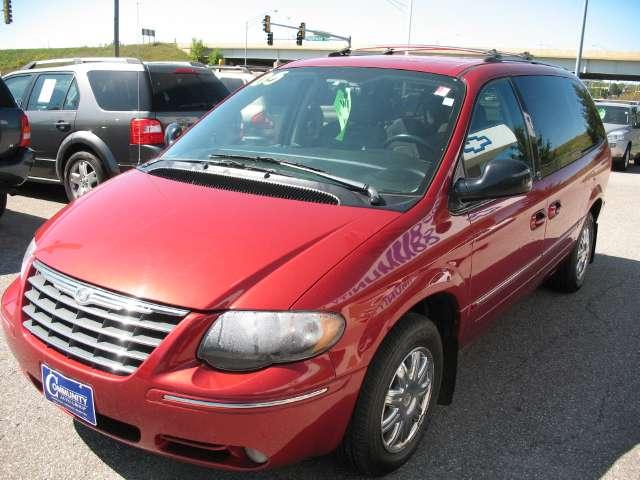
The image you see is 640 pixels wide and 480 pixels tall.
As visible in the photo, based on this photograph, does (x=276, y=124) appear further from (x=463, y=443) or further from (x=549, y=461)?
(x=549, y=461)

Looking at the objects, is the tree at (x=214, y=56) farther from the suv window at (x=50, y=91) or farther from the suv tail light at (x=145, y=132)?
the suv tail light at (x=145, y=132)

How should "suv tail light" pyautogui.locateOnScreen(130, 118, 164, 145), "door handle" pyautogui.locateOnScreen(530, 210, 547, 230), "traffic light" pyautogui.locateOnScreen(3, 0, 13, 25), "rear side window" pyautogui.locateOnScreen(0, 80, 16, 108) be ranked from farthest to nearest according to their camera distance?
"traffic light" pyautogui.locateOnScreen(3, 0, 13, 25)
"suv tail light" pyautogui.locateOnScreen(130, 118, 164, 145)
"rear side window" pyautogui.locateOnScreen(0, 80, 16, 108)
"door handle" pyautogui.locateOnScreen(530, 210, 547, 230)

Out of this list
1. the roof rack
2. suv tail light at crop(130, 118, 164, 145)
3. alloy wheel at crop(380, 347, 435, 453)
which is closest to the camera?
alloy wheel at crop(380, 347, 435, 453)

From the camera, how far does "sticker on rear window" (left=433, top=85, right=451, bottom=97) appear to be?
3.34m

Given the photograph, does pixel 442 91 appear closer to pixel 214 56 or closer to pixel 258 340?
pixel 258 340

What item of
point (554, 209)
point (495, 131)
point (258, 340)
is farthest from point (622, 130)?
point (258, 340)

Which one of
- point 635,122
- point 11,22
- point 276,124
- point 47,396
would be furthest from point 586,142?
point 11,22

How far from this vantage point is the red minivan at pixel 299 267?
87.0 inches

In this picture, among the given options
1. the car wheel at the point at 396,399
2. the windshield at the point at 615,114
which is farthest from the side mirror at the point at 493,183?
the windshield at the point at 615,114

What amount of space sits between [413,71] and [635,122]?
14992 millimetres

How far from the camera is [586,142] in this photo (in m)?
4.96

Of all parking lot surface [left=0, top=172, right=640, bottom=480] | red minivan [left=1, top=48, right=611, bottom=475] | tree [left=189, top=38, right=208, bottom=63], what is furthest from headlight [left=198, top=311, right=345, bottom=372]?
tree [left=189, top=38, right=208, bottom=63]

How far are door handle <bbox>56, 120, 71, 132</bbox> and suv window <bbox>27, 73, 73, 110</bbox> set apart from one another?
231 millimetres

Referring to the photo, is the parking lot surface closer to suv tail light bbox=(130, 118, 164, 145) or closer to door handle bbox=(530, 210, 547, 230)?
door handle bbox=(530, 210, 547, 230)
